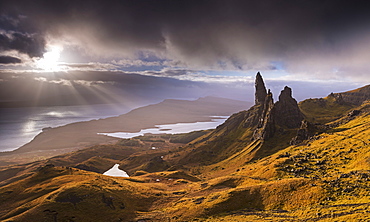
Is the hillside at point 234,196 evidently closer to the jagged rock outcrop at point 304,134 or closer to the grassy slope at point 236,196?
the grassy slope at point 236,196

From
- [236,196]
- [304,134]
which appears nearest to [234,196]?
Result: [236,196]

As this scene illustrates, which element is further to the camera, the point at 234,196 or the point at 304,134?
the point at 304,134

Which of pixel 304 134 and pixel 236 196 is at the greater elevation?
pixel 304 134

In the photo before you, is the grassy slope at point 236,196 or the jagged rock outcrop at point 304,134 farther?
the jagged rock outcrop at point 304,134

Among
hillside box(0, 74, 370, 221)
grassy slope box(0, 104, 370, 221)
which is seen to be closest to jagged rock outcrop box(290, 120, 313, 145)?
hillside box(0, 74, 370, 221)

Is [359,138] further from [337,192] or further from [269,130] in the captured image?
[269,130]

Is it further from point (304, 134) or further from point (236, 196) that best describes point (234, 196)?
point (304, 134)

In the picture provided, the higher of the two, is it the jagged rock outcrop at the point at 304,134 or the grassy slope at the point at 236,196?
the jagged rock outcrop at the point at 304,134

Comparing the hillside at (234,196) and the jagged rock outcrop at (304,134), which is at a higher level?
the jagged rock outcrop at (304,134)

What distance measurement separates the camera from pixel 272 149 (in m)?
178

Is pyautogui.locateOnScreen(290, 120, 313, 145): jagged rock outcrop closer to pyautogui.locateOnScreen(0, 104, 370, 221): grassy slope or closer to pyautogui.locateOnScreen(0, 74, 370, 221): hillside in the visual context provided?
pyautogui.locateOnScreen(0, 74, 370, 221): hillside

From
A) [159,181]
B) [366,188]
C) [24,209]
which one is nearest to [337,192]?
[366,188]

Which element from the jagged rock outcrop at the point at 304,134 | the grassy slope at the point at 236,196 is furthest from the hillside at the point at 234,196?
the jagged rock outcrop at the point at 304,134

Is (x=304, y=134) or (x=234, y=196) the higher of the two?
(x=304, y=134)
